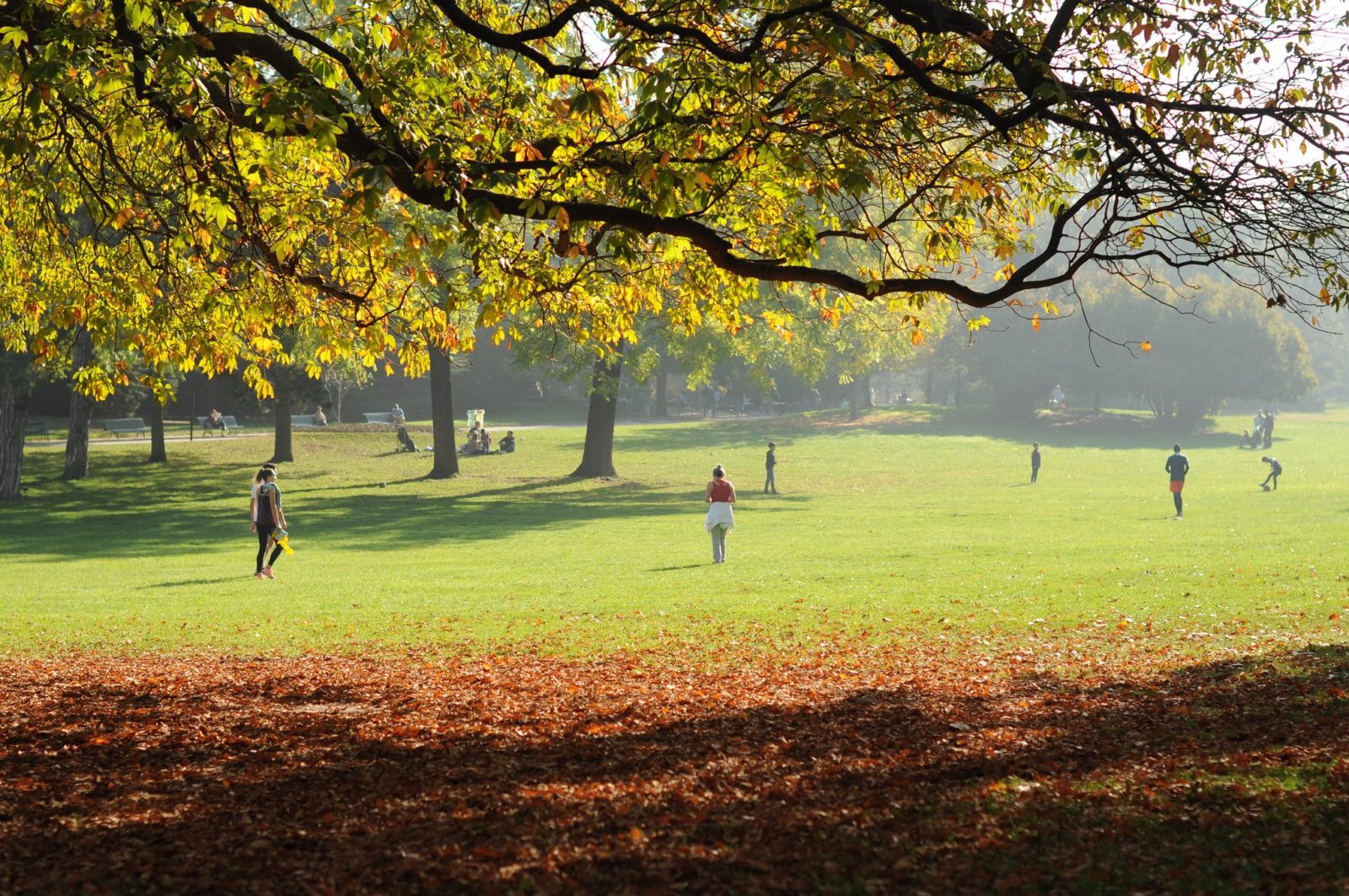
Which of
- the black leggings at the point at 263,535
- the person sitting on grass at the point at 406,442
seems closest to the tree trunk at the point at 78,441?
→ the person sitting on grass at the point at 406,442

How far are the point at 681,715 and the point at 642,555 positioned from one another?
14.9 meters

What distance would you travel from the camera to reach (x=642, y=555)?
23359mm

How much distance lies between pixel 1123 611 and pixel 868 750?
9.03 metres

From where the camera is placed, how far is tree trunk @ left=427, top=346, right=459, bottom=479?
4075 centimetres

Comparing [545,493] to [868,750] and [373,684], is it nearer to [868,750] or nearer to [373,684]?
[373,684]

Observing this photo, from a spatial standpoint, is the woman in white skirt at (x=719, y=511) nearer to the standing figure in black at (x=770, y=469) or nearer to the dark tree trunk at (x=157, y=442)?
the standing figure in black at (x=770, y=469)

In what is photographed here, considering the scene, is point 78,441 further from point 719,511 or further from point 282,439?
point 719,511

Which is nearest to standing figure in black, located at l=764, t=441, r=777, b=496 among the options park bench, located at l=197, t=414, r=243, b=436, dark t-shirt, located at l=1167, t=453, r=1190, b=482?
dark t-shirt, located at l=1167, t=453, r=1190, b=482

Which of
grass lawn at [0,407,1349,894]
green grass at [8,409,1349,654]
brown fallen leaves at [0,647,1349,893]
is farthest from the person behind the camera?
green grass at [8,409,1349,654]

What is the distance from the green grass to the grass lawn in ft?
0.52

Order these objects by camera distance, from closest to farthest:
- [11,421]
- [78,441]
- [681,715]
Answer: [681,715], [11,421], [78,441]

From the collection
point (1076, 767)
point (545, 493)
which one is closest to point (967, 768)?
point (1076, 767)

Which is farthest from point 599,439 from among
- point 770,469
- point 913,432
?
point 913,432

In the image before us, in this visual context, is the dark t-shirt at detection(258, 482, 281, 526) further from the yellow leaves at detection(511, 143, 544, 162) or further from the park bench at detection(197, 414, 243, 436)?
the park bench at detection(197, 414, 243, 436)
